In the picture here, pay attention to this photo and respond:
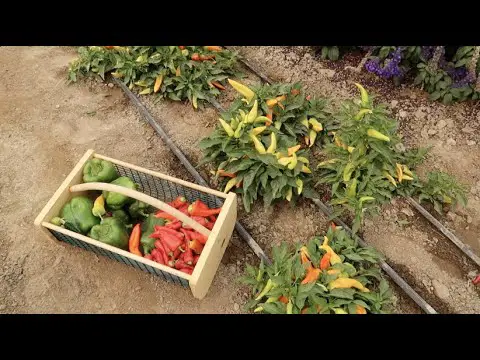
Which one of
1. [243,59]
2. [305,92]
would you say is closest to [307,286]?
[305,92]

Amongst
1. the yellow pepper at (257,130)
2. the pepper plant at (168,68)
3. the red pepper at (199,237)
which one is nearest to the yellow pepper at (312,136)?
the yellow pepper at (257,130)

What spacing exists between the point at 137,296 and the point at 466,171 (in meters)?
3.59

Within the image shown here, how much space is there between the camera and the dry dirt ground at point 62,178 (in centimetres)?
402

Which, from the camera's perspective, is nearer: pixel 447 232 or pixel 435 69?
pixel 447 232

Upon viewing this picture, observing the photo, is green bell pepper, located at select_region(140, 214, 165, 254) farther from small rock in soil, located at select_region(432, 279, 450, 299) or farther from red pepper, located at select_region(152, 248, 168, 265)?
small rock in soil, located at select_region(432, 279, 450, 299)

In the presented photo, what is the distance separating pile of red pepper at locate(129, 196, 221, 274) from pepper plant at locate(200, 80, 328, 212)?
0.62 meters

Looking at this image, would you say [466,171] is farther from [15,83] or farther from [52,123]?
[15,83]

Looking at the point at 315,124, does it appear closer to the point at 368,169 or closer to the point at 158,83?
the point at 368,169

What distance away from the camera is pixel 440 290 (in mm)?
4004

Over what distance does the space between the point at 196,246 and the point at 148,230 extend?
0.49 meters

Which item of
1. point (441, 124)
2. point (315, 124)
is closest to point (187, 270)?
point (315, 124)

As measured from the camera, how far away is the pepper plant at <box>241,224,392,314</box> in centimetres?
356

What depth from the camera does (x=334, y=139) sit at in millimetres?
4719

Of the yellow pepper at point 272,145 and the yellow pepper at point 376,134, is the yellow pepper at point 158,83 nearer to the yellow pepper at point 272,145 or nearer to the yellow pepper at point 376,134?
the yellow pepper at point 272,145
